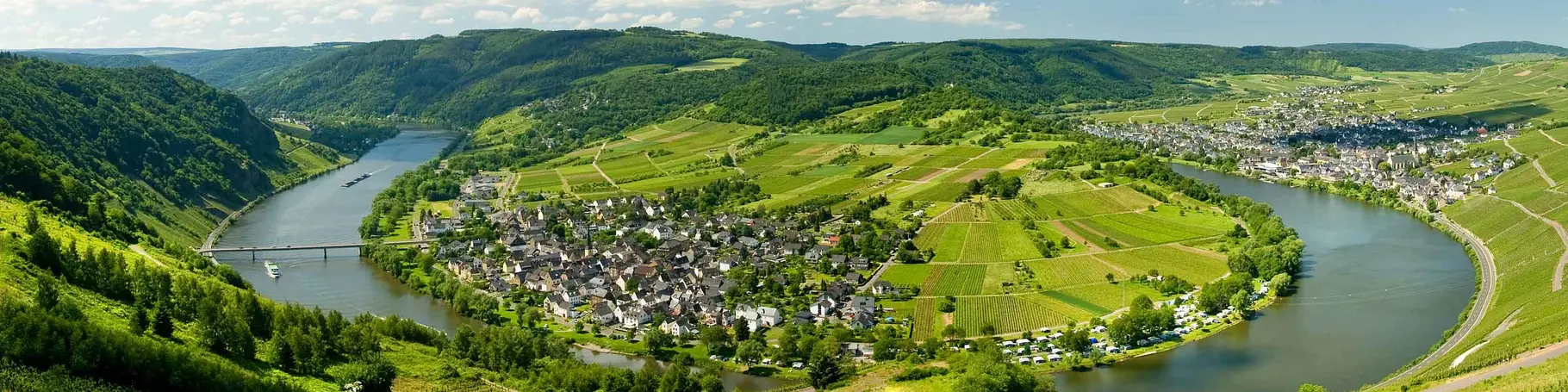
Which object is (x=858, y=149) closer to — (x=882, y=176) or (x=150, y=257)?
(x=882, y=176)

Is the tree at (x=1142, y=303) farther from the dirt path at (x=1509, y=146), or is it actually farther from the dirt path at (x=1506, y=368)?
the dirt path at (x=1509, y=146)

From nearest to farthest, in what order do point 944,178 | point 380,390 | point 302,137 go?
point 380,390, point 944,178, point 302,137

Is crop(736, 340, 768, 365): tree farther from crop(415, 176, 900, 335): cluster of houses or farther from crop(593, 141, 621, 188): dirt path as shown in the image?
crop(593, 141, 621, 188): dirt path

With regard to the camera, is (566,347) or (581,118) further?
(581,118)

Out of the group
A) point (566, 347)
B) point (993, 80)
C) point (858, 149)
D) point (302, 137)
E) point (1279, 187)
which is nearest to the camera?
point (566, 347)

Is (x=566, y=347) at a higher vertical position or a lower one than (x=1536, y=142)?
lower

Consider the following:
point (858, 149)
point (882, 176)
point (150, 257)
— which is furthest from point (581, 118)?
point (150, 257)

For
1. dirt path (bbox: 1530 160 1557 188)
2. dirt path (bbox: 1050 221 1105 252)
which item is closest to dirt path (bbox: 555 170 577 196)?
dirt path (bbox: 1050 221 1105 252)
